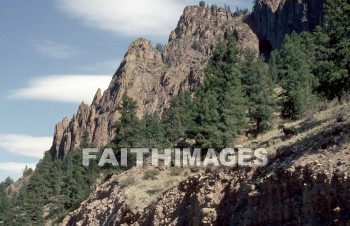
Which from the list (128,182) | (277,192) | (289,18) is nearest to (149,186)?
(128,182)

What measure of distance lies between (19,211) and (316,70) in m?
59.7

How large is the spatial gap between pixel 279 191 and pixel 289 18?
587 ft

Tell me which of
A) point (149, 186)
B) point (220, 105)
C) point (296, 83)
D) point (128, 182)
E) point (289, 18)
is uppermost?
point (289, 18)

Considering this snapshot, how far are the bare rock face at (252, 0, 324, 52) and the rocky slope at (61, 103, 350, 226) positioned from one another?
152m

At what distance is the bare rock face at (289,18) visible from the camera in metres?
172

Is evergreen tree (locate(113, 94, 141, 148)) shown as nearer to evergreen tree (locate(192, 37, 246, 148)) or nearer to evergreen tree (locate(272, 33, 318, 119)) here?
evergreen tree (locate(192, 37, 246, 148))

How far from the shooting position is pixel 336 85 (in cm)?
3145

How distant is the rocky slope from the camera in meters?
15.1

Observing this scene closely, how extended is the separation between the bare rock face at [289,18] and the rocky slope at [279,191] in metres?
152

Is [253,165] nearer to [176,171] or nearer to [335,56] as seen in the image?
[176,171]

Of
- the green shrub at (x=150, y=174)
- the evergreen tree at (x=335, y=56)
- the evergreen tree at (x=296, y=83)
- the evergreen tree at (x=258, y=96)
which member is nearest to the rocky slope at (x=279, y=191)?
the green shrub at (x=150, y=174)

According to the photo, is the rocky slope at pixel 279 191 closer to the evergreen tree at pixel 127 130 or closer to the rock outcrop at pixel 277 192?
the rock outcrop at pixel 277 192

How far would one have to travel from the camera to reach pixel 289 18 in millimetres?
185875

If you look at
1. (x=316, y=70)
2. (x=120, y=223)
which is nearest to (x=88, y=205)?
(x=120, y=223)
